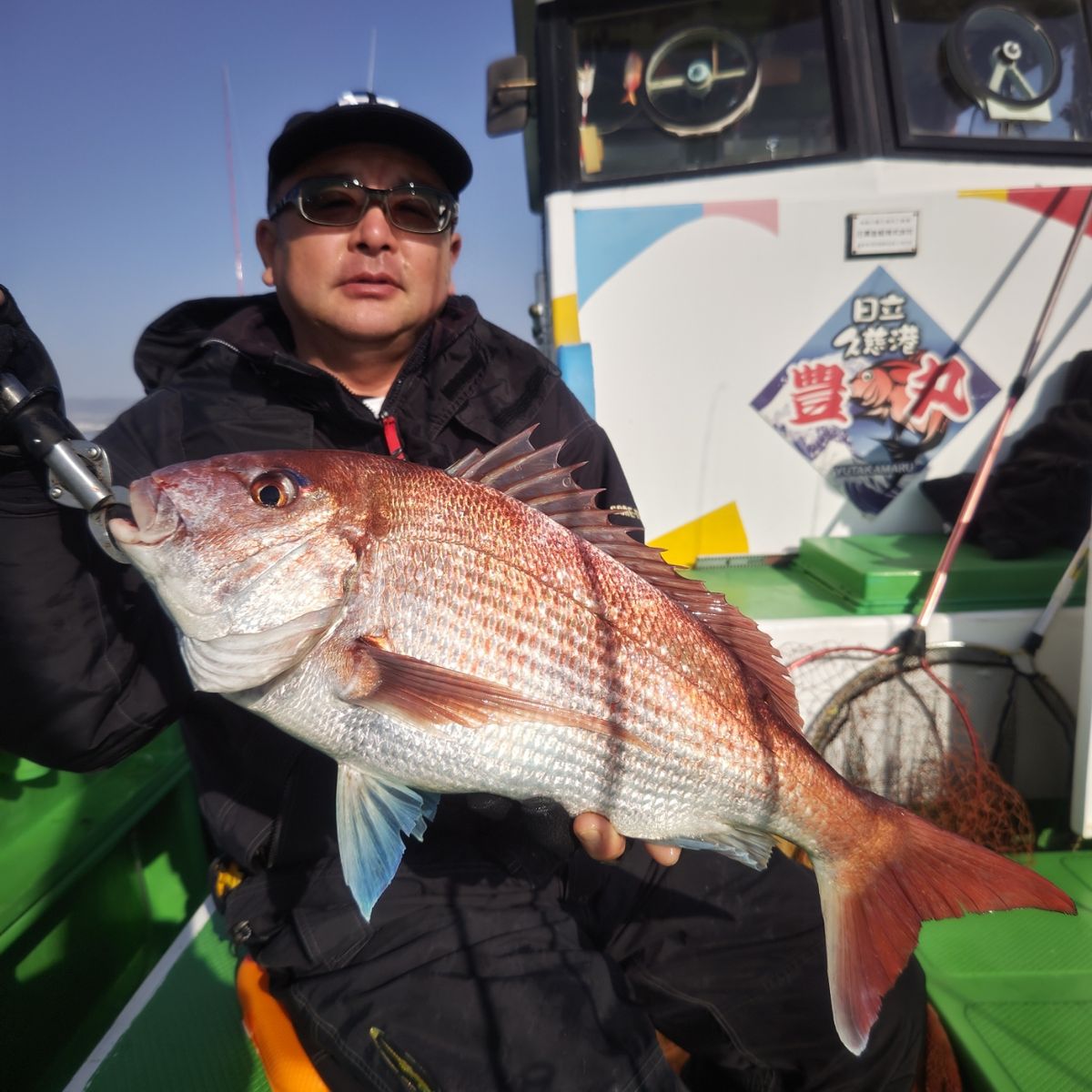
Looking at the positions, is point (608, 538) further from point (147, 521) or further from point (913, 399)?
point (913, 399)

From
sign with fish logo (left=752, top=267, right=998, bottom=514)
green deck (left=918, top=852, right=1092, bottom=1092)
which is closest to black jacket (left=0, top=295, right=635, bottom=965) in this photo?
green deck (left=918, top=852, right=1092, bottom=1092)

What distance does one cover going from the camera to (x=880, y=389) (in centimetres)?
328

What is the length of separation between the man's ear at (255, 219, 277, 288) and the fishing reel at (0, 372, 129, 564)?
2.91ft

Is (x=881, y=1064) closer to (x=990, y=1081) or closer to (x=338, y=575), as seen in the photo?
(x=990, y=1081)

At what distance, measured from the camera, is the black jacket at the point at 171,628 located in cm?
128

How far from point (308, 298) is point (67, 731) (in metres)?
1.05

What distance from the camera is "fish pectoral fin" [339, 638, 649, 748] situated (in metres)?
1.21

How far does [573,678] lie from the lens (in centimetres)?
131

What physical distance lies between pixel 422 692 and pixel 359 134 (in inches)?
52.9

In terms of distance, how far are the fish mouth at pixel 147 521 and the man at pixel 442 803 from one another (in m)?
0.24

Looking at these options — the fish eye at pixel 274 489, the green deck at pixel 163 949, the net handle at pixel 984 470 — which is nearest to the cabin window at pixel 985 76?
the net handle at pixel 984 470

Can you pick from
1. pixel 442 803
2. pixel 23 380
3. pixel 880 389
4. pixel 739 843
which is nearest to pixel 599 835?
pixel 739 843

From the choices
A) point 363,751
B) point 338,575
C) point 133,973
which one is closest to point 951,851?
point 363,751

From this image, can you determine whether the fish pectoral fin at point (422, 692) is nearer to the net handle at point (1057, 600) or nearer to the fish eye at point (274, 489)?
the fish eye at point (274, 489)
